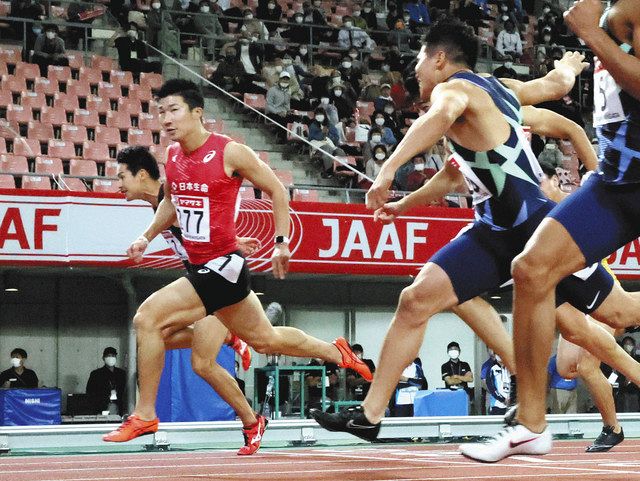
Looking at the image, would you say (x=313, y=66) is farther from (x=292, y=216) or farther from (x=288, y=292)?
(x=292, y=216)

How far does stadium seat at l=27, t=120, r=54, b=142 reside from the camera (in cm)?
1941

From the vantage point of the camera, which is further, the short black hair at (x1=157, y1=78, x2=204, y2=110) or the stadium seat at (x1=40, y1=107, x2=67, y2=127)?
the stadium seat at (x1=40, y1=107, x2=67, y2=127)

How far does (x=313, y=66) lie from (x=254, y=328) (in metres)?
15.8

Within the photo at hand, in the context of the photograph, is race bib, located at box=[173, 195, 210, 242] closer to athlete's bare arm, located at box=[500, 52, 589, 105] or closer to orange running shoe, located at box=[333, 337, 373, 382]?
orange running shoe, located at box=[333, 337, 373, 382]

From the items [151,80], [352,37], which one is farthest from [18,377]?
[352,37]

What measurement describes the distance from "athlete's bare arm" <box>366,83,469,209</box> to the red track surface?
5.28 ft

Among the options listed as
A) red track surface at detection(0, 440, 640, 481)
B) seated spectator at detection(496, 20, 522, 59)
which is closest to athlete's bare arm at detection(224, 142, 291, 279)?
red track surface at detection(0, 440, 640, 481)

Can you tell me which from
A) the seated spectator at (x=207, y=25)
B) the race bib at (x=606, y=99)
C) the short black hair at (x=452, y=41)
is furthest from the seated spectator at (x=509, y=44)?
the race bib at (x=606, y=99)

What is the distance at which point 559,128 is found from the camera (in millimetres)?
7570

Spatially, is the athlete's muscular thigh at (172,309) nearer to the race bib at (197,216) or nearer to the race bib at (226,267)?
the race bib at (226,267)

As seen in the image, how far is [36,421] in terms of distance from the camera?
16359 mm

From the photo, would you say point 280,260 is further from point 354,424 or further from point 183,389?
point 183,389

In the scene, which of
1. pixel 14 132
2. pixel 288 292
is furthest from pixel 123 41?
pixel 288 292

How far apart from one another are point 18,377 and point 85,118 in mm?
4858
